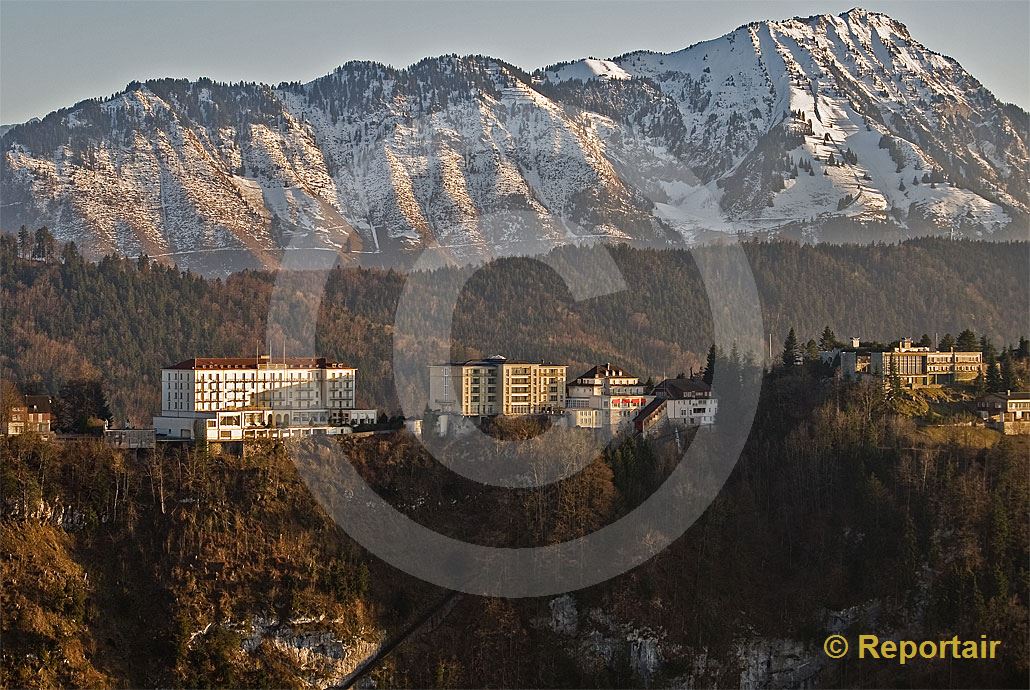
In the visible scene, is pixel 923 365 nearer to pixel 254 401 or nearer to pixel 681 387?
pixel 681 387

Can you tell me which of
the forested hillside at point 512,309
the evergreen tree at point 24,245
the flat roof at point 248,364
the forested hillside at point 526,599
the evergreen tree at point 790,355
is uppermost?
the evergreen tree at point 24,245

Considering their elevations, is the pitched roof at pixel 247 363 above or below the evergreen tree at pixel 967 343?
below

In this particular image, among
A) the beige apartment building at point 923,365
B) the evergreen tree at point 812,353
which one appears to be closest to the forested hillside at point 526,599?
the beige apartment building at point 923,365

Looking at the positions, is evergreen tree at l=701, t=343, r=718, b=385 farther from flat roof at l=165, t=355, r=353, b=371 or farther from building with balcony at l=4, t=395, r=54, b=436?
building with balcony at l=4, t=395, r=54, b=436

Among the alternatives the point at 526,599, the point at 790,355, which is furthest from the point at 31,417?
the point at 790,355

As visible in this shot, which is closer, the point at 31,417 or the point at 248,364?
the point at 31,417

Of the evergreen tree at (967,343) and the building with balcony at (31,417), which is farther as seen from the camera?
the evergreen tree at (967,343)

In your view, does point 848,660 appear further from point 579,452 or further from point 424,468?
point 424,468

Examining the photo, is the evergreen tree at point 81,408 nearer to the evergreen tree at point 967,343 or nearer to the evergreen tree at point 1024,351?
the evergreen tree at point 967,343
